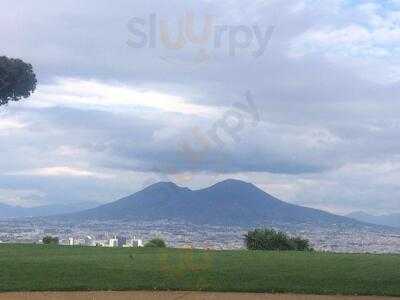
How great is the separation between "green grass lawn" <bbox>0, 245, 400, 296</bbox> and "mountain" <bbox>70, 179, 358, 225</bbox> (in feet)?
32.8

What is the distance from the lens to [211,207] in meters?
39.0

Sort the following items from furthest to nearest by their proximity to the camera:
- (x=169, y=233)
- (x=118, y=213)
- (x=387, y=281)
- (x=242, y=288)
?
(x=118, y=213), (x=169, y=233), (x=387, y=281), (x=242, y=288)

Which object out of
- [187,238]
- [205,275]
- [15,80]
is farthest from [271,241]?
[205,275]

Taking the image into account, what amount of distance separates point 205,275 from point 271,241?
16.4 metres

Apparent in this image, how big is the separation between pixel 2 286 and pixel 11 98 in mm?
12798

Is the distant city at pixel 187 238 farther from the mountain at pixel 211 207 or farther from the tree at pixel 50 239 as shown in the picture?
the mountain at pixel 211 207

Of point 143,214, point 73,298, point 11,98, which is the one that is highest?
point 11,98

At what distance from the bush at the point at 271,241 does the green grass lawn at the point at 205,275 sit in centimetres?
1183

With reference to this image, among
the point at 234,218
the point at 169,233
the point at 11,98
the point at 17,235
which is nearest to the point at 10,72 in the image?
the point at 11,98

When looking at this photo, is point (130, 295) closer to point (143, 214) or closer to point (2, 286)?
point (2, 286)

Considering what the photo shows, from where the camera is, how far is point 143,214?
37750 mm

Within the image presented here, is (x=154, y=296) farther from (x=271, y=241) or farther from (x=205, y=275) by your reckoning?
(x=271, y=241)

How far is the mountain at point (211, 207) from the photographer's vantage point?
36.6 metres

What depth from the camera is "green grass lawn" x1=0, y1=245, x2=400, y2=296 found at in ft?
48.1
